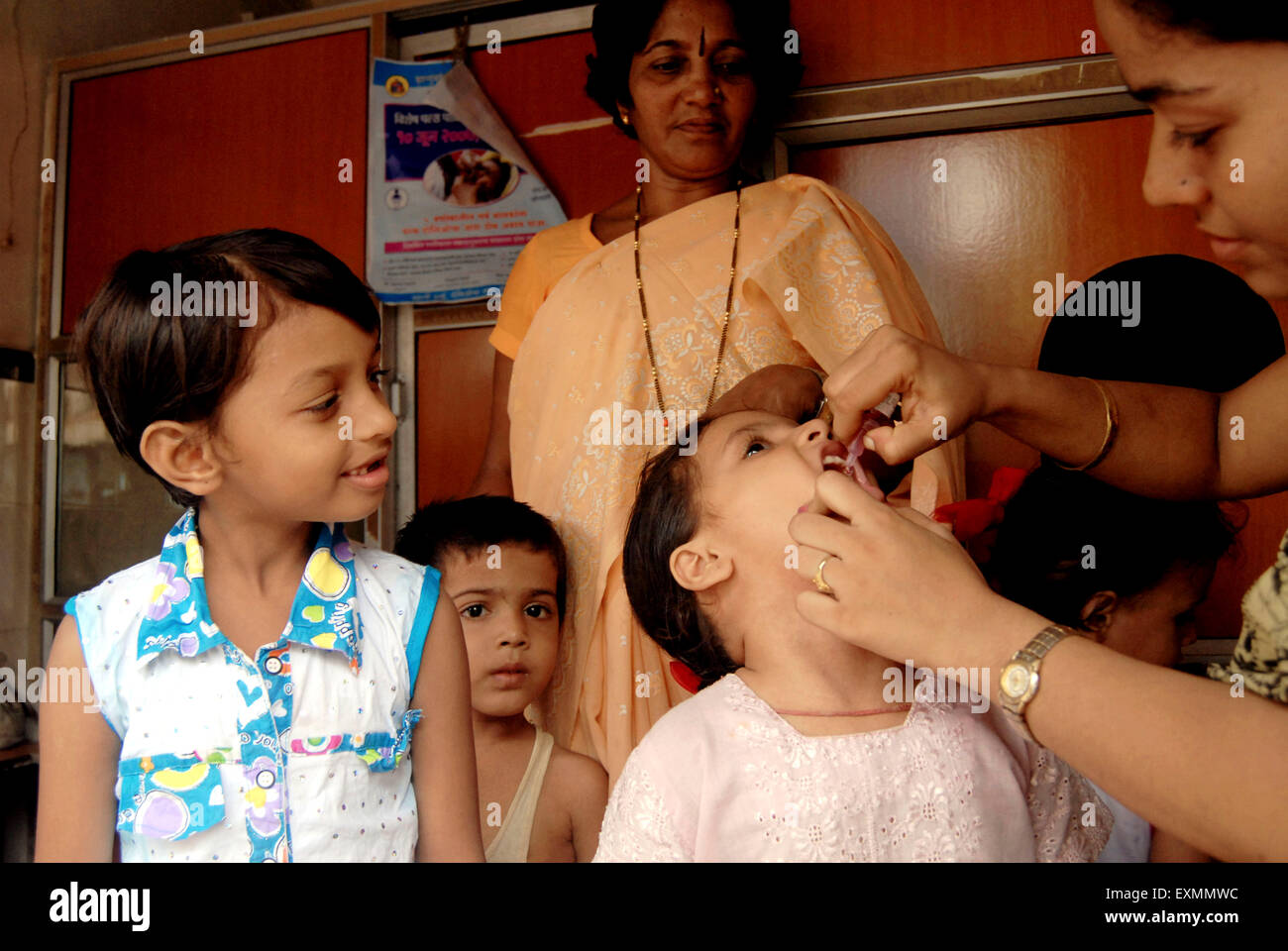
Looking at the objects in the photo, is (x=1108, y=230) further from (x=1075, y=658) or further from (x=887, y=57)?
(x=1075, y=658)

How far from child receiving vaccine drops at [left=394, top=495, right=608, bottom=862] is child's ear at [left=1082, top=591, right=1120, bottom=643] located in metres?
0.68

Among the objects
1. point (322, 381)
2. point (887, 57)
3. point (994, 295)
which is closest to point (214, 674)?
point (322, 381)

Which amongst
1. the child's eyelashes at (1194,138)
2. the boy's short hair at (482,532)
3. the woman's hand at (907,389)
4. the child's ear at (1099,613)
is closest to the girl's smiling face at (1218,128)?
the child's eyelashes at (1194,138)

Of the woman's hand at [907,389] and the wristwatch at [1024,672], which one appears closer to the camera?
the wristwatch at [1024,672]

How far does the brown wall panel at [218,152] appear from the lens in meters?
2.45

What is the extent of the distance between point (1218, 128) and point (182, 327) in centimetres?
83

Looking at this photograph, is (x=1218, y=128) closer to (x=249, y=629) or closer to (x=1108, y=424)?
(x=1108, y=424)

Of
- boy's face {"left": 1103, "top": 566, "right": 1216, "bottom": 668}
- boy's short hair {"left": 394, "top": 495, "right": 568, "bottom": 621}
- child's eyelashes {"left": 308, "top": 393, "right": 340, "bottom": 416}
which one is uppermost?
child's eyelashes {"left": 308, "top": 393, "right": 340, "bottom": 416}

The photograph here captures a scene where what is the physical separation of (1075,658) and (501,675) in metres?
0.97

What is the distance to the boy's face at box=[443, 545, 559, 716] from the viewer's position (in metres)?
1.50

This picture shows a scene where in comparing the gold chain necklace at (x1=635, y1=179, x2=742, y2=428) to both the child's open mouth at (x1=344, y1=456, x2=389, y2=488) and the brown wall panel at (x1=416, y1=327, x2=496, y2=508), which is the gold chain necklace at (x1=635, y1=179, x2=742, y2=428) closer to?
the child's open mouth at (x1=344, y1=456, x2=389, y2=488)

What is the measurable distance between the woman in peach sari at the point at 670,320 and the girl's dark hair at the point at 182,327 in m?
0.55

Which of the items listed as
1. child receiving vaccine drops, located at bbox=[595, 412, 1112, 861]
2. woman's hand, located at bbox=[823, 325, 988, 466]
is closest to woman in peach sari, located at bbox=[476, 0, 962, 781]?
child receiving vaccine drops, located at bbox=[595, 412, 1112, 861]

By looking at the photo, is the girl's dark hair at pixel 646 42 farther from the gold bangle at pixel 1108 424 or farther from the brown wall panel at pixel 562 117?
the gold bangle at pixel 1108 424
